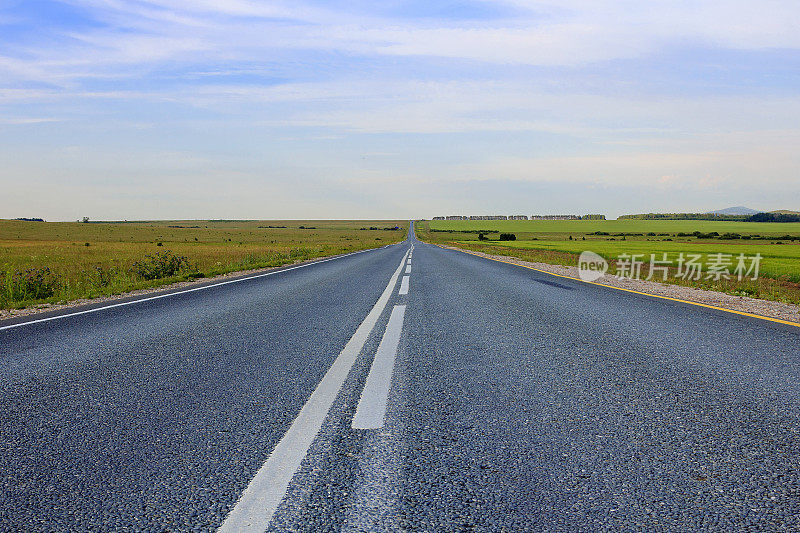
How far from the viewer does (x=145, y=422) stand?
3328mm

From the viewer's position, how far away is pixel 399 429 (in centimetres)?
319

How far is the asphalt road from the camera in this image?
2264mm

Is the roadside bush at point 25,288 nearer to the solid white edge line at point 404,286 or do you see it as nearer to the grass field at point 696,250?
the solid white edge line at point 404,286

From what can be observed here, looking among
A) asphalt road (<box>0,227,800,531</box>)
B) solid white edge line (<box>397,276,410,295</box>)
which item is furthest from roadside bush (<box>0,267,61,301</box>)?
solid white edge line (<box>397,276,410,295</box>)

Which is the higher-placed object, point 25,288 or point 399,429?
point 399,429

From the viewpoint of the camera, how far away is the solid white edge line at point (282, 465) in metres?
2.17

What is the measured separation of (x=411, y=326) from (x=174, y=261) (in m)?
14.4

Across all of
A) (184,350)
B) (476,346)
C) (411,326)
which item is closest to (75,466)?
(184,350)

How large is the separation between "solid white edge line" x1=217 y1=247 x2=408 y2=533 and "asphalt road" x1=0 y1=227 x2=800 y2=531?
12 mm

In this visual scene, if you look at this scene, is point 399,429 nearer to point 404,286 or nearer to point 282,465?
point 282,465

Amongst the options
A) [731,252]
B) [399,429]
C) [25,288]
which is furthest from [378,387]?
[731,252]

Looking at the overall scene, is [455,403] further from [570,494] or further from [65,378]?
[65,378]

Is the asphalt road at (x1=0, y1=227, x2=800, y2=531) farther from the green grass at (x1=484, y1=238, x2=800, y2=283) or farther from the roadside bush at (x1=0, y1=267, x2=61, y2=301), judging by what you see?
the green grass at (x1=484, y1=238, x2=800, y2=283)

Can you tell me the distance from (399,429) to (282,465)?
31.8 inches
